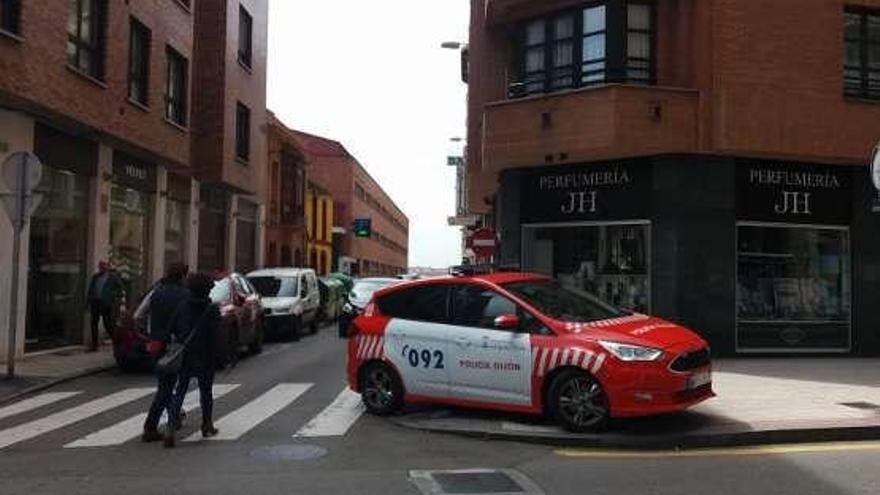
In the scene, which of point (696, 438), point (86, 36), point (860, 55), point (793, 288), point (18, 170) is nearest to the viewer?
point (696, 438)

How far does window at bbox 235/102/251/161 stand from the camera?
3297 centimetres

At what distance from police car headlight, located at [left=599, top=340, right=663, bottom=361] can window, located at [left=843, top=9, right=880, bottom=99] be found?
1173cm

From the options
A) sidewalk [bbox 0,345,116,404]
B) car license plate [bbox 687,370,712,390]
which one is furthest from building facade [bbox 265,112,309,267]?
car license plate [bbox 687,370,712,390]

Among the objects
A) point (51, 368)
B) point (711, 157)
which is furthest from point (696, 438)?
point (51, 368)

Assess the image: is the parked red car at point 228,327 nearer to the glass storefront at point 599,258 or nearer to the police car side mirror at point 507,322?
the police car side mirror at point 507,322

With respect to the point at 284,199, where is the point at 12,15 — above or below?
above

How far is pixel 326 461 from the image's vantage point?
9.52 metres

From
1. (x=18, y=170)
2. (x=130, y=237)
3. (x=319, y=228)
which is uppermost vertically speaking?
(x=319, y=228)

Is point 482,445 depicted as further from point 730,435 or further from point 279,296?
point 279,296

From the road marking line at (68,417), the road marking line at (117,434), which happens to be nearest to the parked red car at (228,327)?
the road marking line at (68,417)

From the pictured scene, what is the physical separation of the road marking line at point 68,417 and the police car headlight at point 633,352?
237 inches

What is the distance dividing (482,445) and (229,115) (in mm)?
21510

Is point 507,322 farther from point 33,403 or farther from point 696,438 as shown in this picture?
point 33,403

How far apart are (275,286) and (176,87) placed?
6.01 m
